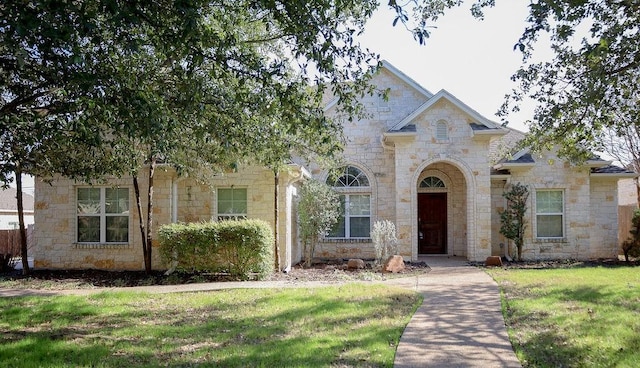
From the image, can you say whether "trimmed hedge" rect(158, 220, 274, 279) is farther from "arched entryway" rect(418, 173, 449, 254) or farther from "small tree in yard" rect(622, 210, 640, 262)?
"small tree in yard" rect(622, 210, 640, 262)

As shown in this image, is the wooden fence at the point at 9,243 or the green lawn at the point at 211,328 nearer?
the green lawn at the point at 211,328

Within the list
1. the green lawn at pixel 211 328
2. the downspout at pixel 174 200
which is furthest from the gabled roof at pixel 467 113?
the green lawn at pixel 211 328

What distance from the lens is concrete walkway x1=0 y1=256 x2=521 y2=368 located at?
582cm

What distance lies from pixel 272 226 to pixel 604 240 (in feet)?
38.1

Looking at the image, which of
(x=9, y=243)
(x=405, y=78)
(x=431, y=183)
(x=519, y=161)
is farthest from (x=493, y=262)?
(x=9, y=243)

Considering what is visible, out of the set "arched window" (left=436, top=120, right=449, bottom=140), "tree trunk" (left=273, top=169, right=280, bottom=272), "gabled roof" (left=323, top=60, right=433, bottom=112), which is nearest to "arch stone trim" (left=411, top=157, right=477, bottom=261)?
"arched window" (left=436, top=120, right=449, bottom=140)

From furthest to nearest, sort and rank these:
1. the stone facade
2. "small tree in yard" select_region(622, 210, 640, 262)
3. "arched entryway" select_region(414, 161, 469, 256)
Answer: "arched entryway" select_region(414, 161, 469, 256), "small tree in yard" select_region(622, 210, 640, 262), the stone facade

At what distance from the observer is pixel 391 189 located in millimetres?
17656

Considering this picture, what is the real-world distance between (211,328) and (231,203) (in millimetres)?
7615

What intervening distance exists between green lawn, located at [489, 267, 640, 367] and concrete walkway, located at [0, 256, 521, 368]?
0.26 metres

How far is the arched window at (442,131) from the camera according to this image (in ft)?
53.8

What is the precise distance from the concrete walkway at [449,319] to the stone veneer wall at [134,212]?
309 cm

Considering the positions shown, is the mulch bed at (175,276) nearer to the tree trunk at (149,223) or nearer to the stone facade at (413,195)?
the tree trunk at (149,223)

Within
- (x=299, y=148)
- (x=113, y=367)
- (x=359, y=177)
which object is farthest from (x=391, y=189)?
(x=113, y=367)
